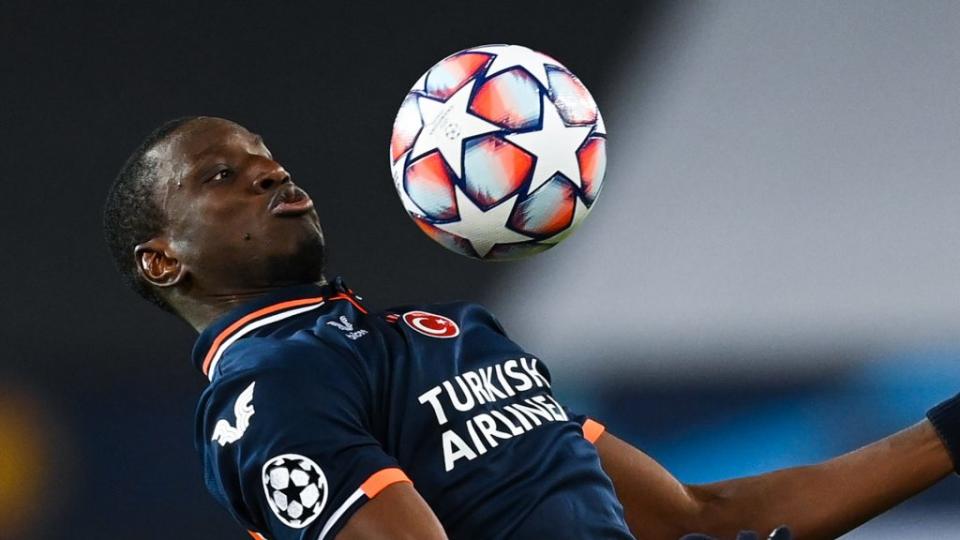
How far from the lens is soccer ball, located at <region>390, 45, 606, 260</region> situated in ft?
7.74

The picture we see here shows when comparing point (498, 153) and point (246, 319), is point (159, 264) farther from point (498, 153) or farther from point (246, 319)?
point (498, 153)

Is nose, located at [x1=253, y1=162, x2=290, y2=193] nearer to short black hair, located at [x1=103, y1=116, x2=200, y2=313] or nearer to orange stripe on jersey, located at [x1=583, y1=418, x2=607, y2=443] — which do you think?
short black hair, located at [x1=103, y1=116, x2=200, y2=313]

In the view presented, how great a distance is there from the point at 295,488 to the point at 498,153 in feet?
2.34

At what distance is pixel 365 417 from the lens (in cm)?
208

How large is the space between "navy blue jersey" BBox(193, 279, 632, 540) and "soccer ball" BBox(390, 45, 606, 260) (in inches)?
6.9

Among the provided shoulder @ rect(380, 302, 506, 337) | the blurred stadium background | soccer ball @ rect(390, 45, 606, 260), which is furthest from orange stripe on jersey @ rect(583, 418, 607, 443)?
the blurred stadium background

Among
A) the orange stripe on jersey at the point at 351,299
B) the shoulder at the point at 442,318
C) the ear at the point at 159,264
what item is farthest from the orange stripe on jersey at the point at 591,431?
the ear at the point at 159,264

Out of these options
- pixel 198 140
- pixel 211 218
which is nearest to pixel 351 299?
pixel 211 218

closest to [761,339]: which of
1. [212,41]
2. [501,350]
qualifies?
[212,41]

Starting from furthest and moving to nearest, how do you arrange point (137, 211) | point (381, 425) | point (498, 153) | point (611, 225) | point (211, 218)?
point (611, 225) < point (137, 211) < point (211, 218) < point (498, 153) < point (381, 425)

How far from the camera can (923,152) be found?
4.95 m

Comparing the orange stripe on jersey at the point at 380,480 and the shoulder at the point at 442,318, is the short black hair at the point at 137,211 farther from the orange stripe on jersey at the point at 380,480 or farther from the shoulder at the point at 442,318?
the orange stripe on jersey at the point at 380,480

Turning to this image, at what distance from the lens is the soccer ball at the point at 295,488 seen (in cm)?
192

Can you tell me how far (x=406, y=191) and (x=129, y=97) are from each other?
264 cm
